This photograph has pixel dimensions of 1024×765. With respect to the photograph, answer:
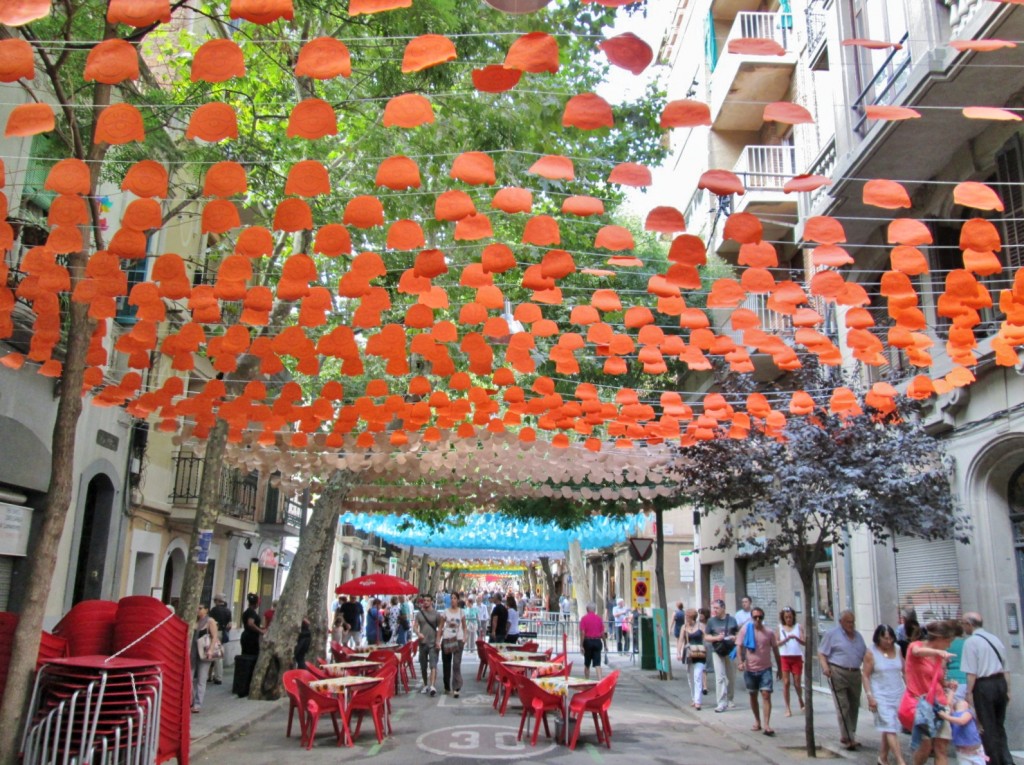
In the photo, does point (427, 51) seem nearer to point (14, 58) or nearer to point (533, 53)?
point (533, 53)

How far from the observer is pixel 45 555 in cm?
707

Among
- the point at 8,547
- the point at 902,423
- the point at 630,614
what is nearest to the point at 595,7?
the point at 902,423

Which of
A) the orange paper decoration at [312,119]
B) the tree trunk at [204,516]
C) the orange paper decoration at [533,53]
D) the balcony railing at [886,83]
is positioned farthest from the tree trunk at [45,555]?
the balcony railing at [886,83]

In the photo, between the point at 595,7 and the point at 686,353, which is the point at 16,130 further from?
the point at 686,353

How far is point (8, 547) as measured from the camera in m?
12.9

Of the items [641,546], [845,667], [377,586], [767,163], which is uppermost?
[767,163]

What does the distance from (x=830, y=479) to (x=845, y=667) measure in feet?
7.66

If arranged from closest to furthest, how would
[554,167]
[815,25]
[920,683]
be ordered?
[554,167]
[920,683]
[815,25]

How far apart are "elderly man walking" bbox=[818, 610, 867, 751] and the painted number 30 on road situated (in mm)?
3681

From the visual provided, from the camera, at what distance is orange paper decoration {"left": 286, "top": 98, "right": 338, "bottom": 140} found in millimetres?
5648

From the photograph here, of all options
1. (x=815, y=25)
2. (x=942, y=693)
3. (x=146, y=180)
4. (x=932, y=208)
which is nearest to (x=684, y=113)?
(x=146, y=180)

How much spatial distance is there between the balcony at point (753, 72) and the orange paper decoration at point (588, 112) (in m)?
15.3

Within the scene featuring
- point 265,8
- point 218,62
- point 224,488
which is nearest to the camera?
point 265,8

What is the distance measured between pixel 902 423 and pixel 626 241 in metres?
6.33
